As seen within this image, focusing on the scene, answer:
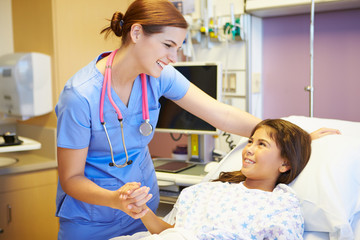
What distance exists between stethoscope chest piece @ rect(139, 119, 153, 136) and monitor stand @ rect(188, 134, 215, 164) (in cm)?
90

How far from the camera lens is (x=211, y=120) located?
159cm

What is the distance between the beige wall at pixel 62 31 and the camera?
8.67 feet

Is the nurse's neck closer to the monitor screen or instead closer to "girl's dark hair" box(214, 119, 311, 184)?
"girl's dark hair" box(214, 119, 311, 184)

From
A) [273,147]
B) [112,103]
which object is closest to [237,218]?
[273,147]

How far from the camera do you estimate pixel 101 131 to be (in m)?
1.37

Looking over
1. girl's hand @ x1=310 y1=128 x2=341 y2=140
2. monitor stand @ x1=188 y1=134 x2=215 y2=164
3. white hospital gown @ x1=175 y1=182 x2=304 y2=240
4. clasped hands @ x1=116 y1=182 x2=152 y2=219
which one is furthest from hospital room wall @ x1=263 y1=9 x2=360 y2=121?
clasped hands @ x1=116 y1=182 x2=152 y2=219

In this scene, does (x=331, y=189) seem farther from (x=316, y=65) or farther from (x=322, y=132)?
(x=316, y=65)

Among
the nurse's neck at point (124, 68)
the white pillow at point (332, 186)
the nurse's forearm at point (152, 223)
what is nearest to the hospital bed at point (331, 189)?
the white pillow at point (332, 186)

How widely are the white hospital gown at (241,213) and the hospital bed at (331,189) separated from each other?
51 millimetres

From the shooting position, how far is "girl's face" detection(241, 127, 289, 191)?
148cm

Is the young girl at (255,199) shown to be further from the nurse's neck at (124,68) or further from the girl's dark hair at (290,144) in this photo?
the nurse's neck at (124,68)

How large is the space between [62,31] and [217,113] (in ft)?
5.00

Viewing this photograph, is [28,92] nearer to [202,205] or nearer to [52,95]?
[52,95]

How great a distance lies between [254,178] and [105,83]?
66cm
